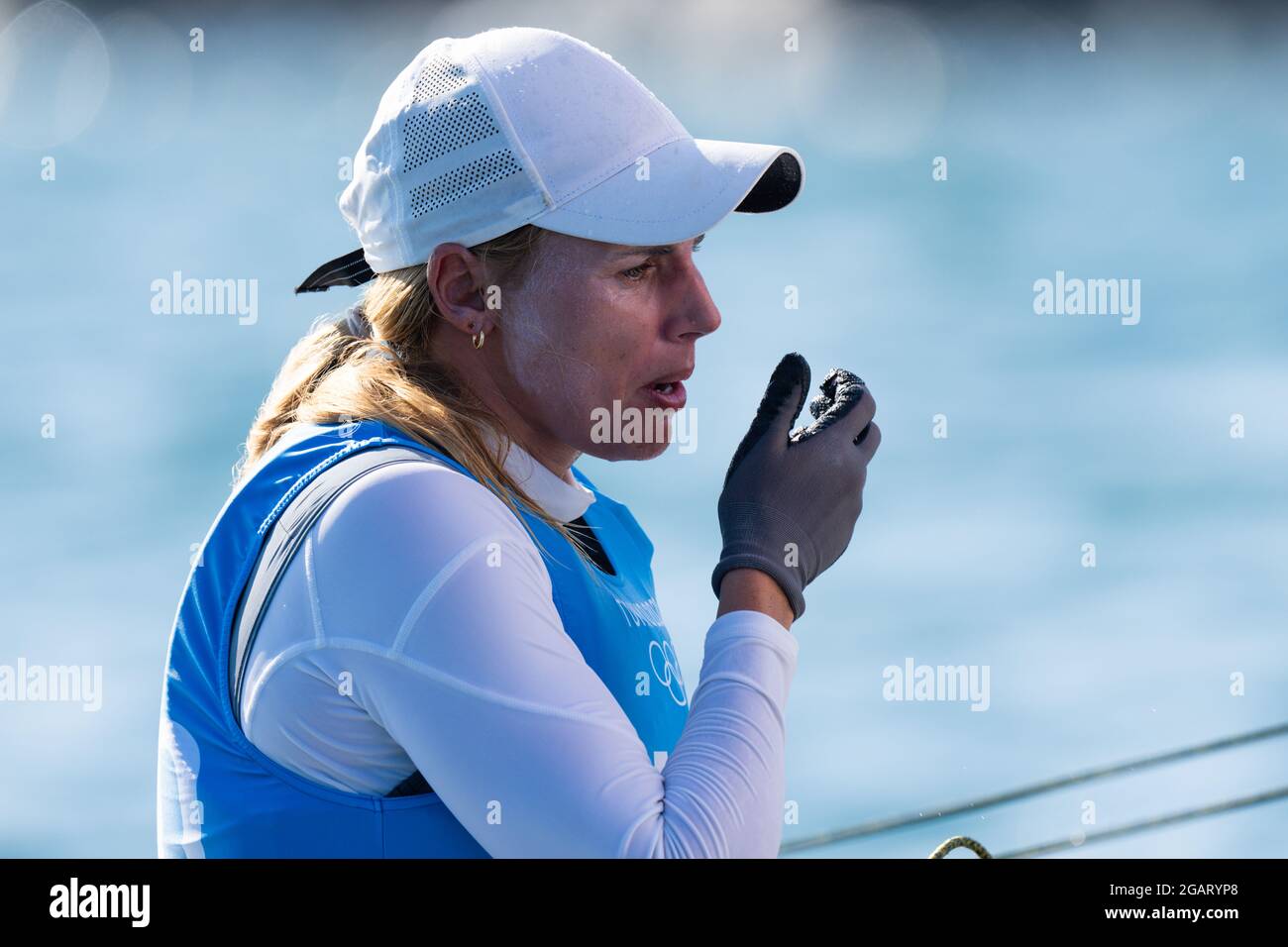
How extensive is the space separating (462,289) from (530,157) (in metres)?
0.20

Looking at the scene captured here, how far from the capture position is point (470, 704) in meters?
1.29

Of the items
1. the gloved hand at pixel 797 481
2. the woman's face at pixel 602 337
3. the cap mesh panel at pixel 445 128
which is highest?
the cap mesh panel at pixel 445 128

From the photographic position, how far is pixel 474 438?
1640mm

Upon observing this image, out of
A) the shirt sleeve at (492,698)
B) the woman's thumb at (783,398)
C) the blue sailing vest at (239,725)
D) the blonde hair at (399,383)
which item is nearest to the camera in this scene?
the shirt sleeve at (492,698)

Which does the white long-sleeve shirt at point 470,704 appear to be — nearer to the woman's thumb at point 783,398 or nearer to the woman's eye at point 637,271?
the woman's eye at point 637,271

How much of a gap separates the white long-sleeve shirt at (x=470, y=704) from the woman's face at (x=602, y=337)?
334 mm

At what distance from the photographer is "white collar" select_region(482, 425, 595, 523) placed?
5.73ft

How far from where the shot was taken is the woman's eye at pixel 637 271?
5.65ft

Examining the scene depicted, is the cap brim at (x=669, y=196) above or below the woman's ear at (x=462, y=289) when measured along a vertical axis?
above

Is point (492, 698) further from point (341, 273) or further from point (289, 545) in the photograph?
point (341, 273)

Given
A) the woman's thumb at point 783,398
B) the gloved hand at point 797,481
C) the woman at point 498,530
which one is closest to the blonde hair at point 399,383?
the woman at point 498,530

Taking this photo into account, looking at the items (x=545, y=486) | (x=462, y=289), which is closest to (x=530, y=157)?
(x=462, y=289)

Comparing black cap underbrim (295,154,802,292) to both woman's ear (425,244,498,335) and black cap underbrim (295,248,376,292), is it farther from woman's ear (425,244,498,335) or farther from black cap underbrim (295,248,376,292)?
woman's ear (425,244,498,335)

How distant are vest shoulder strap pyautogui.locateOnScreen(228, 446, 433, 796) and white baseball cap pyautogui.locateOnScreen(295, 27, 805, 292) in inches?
14.7
